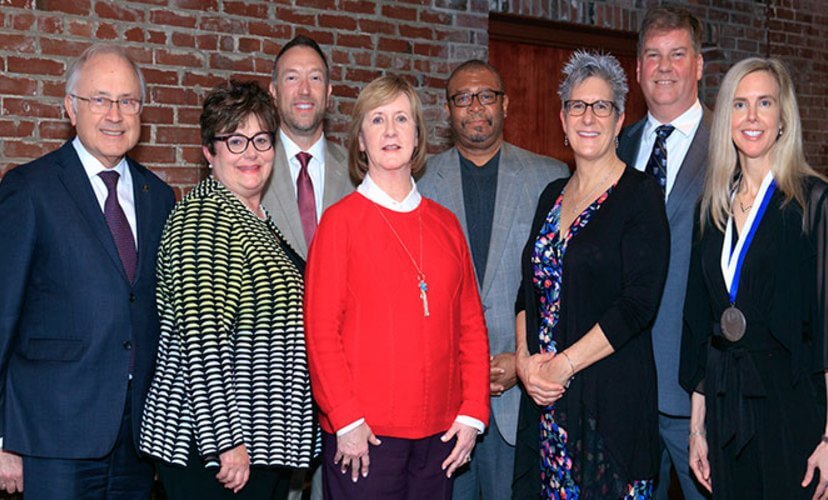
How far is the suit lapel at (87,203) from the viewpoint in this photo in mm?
2530

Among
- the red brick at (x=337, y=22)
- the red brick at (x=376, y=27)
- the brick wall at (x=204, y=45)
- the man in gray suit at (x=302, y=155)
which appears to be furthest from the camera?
the red brick at (x=376, y=27)

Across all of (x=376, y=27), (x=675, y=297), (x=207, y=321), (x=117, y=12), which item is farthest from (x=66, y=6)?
(x=675, y=297)

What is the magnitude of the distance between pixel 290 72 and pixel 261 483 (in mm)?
1558

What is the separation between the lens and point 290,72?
10.8ft

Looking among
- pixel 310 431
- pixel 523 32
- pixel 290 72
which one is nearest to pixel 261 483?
pixel 310 431

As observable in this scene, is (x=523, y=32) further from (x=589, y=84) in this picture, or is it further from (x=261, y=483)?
(x=261, y=483)

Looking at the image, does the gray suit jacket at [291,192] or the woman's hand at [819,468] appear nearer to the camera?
the woman's hand at [819,468]

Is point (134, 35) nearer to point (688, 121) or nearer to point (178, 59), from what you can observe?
point (178, 59)

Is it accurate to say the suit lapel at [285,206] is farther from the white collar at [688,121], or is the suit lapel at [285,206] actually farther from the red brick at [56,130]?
the white collar at [688,121]

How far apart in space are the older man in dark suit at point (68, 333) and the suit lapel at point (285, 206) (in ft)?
1.93

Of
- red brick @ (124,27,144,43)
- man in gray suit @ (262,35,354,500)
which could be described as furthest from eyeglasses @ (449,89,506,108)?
red brick @ (124,27,144,43)

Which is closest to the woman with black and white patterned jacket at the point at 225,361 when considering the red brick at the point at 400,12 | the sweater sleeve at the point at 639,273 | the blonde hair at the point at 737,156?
the sweater sleeve at the point at 639,273

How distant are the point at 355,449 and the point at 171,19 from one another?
2217 mm

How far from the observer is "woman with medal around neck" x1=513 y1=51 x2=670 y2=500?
8.43 feet
